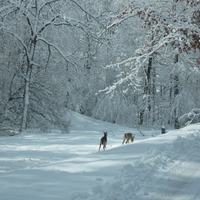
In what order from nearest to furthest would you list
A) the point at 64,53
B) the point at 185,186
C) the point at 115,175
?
the point at 185,186 → the point at 115,175 → the point at 64,53

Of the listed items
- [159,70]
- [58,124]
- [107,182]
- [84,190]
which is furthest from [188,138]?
[159,70]

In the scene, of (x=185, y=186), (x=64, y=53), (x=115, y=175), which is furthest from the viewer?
(x=64, y=53)

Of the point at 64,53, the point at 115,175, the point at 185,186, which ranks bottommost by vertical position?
the point at 185,186

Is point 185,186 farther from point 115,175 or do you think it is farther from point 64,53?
point 64,53

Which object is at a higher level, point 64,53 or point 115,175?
point 64,53

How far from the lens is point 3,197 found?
3326 mm

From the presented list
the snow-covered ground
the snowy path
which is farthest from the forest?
the snowy path

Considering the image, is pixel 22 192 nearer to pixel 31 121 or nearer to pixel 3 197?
pixel 3 197

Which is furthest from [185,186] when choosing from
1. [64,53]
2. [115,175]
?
[64,53]

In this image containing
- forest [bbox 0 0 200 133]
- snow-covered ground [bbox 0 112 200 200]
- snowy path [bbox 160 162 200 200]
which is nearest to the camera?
snow-covered ground [bbox 0 112 200 200]

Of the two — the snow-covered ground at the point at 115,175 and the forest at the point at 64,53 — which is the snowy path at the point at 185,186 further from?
the forest at the point at 64,53

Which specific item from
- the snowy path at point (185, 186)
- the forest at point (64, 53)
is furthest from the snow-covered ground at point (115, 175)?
the forest at point (64, 53)

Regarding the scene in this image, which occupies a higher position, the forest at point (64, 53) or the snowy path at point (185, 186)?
the forest at point (64, 53)

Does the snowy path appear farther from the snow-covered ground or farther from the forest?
the forest
